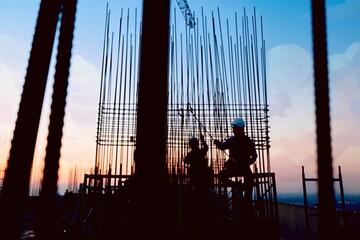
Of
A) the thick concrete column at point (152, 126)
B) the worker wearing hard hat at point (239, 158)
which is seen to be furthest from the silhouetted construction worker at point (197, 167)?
the thick concrete column at point (152, 126)

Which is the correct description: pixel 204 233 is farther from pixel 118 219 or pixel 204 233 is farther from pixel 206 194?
pixel 118 219

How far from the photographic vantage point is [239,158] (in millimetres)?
4590

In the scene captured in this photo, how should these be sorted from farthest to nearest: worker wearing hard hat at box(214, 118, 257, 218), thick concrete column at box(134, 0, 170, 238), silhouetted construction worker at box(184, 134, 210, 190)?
silhouetted construction worker at box(184, 134, 210, 190)
worker wearing hard hat at box(214, 118, 257, 218)
thick concrete column at box(134, 0, 170, 238)

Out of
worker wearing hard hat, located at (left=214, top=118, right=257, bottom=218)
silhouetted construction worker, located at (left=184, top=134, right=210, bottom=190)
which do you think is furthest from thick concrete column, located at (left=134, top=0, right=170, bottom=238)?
silhouetted construction worker, located at (left=184, top=134, right=210, bottom=190)

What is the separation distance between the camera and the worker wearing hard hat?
175 inches

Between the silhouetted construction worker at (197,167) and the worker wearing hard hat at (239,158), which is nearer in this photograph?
the worker wearing hard hat at (239,158)

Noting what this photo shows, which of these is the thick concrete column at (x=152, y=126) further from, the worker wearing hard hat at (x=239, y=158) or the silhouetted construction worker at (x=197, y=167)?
the silhouetted construction worker at (x=197, y=167)

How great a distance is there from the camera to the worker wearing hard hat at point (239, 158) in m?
4.44

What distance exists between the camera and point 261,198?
4.47 m

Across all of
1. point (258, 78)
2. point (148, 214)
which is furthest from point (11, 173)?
point (258, 78)

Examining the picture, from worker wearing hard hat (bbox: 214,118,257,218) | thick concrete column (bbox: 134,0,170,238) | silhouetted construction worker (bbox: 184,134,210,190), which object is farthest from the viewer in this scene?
silhouetted construction worker (bbox: 184,134,210,190)

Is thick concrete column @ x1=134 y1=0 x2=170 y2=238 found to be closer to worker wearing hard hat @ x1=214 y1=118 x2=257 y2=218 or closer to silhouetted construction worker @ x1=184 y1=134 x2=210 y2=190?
worker wearing hard hat @ x1=214 y1=118 x2=257 y2=218

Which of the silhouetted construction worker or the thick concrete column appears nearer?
the thick concrete column

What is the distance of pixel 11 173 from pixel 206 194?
4289mm
